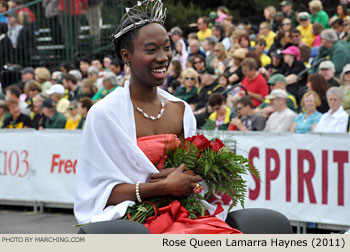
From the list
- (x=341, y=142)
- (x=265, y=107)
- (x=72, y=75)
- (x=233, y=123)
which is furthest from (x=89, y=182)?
(x=72, y=75)

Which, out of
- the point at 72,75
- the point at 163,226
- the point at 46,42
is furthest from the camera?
the point at 46,42

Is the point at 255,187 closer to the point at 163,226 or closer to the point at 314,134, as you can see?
the point at 314,134

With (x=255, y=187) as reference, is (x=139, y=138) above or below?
above

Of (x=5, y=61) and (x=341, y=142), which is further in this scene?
(x=5, y=61)

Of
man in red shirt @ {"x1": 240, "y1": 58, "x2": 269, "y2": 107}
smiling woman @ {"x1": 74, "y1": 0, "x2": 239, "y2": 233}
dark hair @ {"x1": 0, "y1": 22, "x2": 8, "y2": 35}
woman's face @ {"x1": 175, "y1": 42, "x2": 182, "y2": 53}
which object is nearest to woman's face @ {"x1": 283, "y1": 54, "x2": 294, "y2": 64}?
man in red shirt @ {"x1": 240, "y1": 58, "x2": 269, "y2": 107}

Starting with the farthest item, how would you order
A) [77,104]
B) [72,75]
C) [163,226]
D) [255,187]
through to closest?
[72,75] → [77,104] → [255,187] → [163,226]

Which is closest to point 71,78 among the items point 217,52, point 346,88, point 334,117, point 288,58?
point 217,52

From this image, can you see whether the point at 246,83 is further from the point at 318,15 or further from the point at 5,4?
the point at 5,4

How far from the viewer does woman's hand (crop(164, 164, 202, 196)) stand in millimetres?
3648

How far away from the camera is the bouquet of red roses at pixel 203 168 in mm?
3725

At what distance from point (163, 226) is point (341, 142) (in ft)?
17.1

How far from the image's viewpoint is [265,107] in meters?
11.0

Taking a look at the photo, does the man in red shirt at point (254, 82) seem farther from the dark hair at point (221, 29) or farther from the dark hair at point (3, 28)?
the dark hair at point (3, 28)

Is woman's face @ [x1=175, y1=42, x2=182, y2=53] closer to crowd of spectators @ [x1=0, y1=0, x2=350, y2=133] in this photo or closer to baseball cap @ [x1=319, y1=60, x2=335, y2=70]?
crowd of spectators @ [x1=0, y1=0, x2=350, y2=133]
